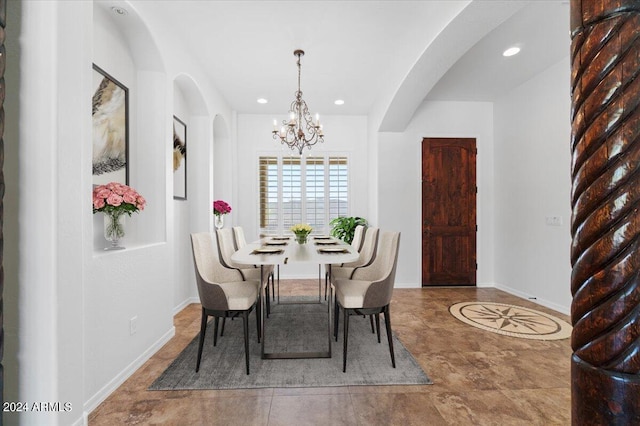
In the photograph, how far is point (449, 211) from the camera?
189 inches

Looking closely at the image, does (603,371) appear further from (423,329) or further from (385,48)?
(385,48)

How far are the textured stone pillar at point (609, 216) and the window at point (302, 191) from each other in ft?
15.7

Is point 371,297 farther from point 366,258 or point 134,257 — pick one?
point 134,257

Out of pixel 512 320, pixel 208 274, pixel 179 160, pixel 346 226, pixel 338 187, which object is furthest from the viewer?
pixel 338 187

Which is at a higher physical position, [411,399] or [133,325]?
[133,325]

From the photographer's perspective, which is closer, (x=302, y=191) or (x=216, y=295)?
(x=216, y=295)

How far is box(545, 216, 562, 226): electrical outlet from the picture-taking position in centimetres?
364

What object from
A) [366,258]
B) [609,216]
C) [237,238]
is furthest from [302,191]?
[609,216]

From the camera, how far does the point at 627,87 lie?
635 millimetres

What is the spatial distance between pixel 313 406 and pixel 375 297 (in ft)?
2.64

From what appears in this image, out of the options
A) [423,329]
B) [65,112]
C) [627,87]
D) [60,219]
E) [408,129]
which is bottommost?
[423,329]

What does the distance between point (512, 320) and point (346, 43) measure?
3382 millimetres

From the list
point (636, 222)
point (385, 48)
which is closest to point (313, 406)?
point (636, 222)

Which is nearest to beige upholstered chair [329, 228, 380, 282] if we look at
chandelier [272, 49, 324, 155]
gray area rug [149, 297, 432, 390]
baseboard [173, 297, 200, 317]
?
gray area rug [149, 297, 432, 390]
